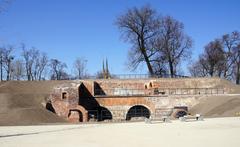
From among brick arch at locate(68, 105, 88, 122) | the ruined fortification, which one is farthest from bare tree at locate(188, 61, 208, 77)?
brick arch at locate(68, 105, 88, 122)

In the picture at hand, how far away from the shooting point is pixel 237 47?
77312 mm

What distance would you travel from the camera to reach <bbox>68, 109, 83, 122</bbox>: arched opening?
54094 millimetres

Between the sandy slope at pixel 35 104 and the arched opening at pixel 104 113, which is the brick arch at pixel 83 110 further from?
the arched opening at pixel 104 113

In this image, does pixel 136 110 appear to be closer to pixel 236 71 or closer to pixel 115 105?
pixel 115 105

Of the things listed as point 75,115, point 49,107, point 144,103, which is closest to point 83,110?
point 75,115

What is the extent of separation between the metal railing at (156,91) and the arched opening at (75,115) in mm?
8416

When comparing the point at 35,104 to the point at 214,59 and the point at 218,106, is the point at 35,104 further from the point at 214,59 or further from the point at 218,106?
the point at 214,59

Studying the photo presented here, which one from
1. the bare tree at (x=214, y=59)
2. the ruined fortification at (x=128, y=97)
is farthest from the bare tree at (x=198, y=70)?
the ruined fortification at (x=128, y=97)

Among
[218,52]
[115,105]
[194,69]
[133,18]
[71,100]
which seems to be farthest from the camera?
[194,69]

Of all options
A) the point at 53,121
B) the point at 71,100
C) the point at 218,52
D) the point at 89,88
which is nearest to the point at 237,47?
the point at 218,52

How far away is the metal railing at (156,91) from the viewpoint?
209ft

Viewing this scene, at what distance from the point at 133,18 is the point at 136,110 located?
17998 millimetres

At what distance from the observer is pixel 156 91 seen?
64562 mm

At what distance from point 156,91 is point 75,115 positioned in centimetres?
1543
